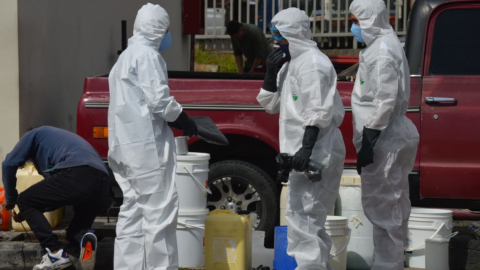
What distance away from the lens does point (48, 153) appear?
20.3 feet

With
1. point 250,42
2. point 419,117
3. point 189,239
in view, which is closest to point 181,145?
point 189,239

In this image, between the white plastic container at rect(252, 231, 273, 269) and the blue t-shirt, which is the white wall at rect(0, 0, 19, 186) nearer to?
the blue t-shirt

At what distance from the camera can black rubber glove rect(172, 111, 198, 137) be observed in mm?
5602

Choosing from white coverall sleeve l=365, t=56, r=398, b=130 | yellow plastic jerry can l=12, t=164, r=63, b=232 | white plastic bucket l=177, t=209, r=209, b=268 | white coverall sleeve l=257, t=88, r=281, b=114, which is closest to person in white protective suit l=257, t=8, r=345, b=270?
white coverall sleeve l=257, t=88, r=281, b=114

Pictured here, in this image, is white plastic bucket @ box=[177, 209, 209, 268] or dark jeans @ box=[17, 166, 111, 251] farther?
white plastic bucket @ box=[177, 209, 209, 268]

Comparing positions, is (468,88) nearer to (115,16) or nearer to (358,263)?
(358,263)

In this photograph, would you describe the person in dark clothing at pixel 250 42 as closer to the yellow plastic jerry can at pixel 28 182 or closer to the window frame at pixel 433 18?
the window frame at pixel 433 18

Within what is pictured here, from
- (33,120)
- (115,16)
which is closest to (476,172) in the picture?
(33,120)

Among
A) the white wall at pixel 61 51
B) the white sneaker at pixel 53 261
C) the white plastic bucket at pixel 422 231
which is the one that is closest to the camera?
the white sneaker at pixel 53 261

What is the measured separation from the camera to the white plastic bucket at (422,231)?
6461 millimetres

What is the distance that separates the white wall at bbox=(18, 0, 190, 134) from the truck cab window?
357 centimetres

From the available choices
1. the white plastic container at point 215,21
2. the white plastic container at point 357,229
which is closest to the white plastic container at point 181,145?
the white plastic container at point 357,229

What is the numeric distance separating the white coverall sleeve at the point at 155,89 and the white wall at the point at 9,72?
232 cm

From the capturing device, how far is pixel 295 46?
18.2ft
